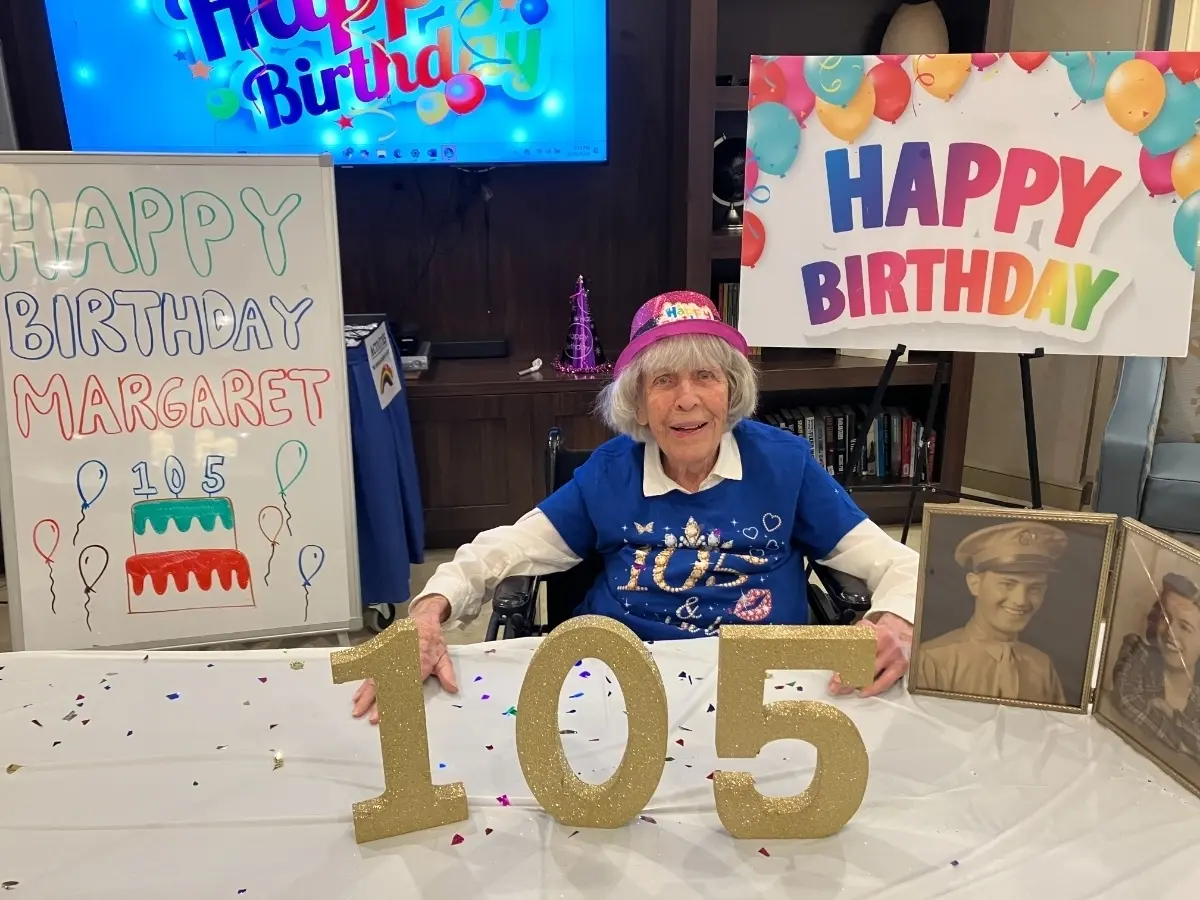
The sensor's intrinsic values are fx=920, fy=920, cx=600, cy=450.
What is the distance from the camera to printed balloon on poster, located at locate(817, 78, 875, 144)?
1.95 m

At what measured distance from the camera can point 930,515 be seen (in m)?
1.12

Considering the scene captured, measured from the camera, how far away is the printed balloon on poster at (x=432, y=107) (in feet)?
10.1

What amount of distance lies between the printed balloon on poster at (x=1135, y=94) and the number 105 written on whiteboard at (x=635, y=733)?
1463 millimetres

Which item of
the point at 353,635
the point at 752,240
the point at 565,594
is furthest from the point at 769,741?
the point at 353,635

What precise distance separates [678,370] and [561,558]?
394 millimetres

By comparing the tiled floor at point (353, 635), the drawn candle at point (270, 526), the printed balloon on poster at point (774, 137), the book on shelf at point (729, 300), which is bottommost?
the tiled floor at point (353, 635)

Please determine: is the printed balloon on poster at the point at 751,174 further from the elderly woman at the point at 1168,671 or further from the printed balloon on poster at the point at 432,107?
the printed balloon on poster at the point at 432,107

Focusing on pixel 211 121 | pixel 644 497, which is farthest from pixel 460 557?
pixel 211 121

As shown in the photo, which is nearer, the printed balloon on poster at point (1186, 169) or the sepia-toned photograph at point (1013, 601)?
the sepia-toned photograph at point (1013, 601)

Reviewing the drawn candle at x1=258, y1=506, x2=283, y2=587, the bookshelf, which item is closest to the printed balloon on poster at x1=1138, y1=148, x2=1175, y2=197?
the bookshelf

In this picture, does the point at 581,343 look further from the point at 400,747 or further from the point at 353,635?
the point at 400,747

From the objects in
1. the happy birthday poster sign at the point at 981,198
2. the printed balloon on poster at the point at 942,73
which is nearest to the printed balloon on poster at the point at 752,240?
the happy birthday poster sign at the point at 981,198

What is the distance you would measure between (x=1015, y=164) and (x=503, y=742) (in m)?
1.60

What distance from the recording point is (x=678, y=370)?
152 centimetres
